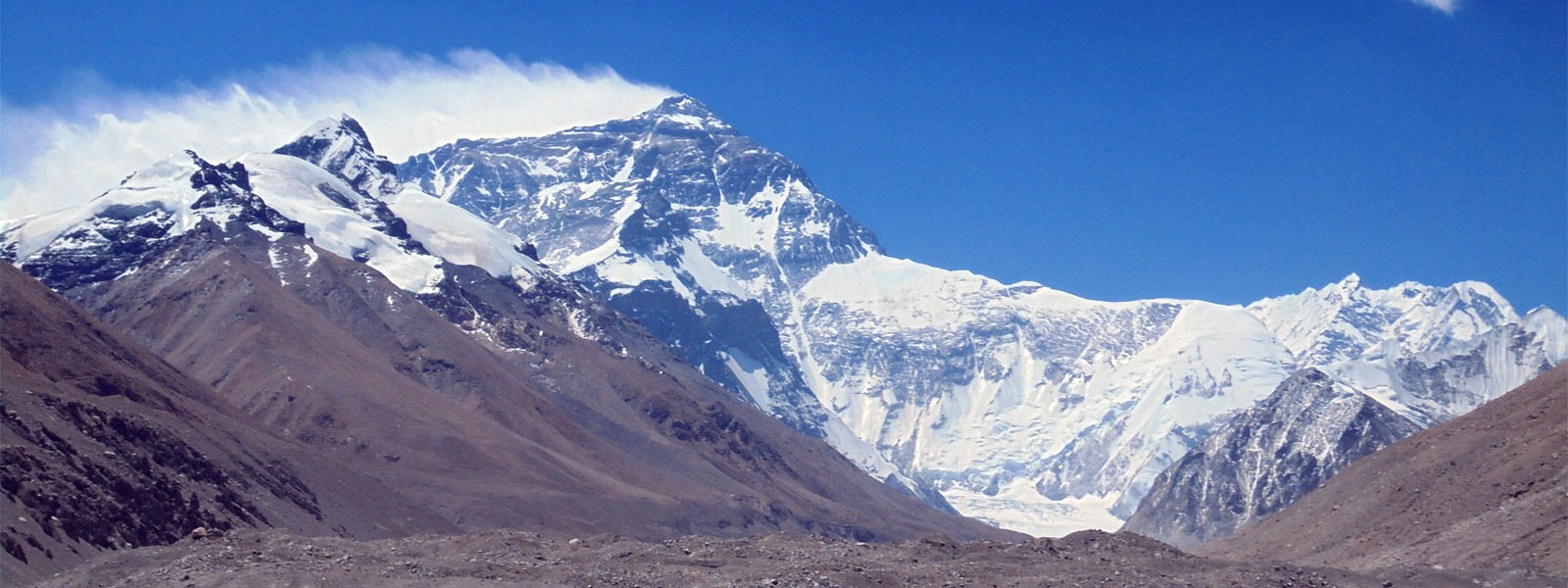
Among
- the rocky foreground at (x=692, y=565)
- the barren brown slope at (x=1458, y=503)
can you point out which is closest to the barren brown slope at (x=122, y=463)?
the rocky foreground at (x=692, y=565)

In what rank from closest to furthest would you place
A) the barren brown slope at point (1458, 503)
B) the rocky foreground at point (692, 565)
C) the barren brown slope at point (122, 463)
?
the rocky foreground at point (692, 565), the barren brown slope at point (122, 463), the barren brown slope at point (1458, 503)

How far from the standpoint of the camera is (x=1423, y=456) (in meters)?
135

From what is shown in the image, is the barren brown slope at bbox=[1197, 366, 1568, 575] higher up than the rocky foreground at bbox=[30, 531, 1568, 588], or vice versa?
the barren brown slope at bbox=[1197, 366, 1568, 575]

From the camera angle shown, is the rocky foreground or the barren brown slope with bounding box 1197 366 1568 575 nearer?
the rocky foreground

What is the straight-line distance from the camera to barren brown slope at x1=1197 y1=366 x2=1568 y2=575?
97938mm

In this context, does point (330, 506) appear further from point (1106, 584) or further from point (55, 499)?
point (1106, 584)

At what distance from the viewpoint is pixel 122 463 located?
10425 cm

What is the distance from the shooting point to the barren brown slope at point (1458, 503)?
9794 cm

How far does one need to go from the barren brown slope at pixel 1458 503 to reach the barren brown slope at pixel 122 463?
70.0 meters

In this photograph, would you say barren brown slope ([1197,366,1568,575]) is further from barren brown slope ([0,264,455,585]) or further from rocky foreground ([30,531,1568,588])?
barren brown slope ([0,264,455,585])

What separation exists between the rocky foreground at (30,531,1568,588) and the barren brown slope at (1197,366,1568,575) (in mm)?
18021

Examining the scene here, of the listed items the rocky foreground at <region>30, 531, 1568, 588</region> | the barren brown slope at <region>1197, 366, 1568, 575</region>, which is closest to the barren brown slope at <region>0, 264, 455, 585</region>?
the rocky foreground at <region>30, 531, 1568, 588</region>

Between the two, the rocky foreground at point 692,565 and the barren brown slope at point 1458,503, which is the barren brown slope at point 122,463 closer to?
the rocky foreground at point 692,565

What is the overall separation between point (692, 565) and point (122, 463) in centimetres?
4907
